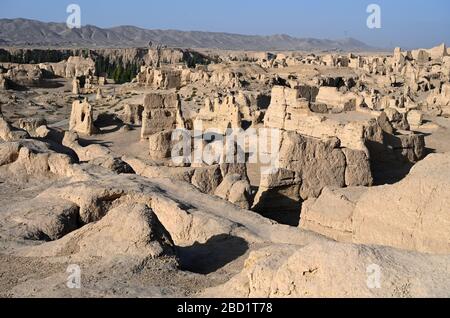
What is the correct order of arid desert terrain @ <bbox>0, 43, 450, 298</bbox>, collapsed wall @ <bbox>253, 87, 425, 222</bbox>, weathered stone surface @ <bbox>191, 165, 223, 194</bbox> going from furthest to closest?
collapsed wall @ <bbox>253, 87, 425, 222</bbox>, weathered stone surface @ <bbox>191, 165, 223, 194</bbox>, arid desert terrain @ <bbox>0, 43, 450, 298</bbox>

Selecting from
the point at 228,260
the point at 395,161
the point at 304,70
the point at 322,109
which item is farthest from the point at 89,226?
the point at 304,70

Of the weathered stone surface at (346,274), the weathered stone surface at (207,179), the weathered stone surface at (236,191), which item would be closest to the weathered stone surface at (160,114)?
the weathered stone surface at (207,179)

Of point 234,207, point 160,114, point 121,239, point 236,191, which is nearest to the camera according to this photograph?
point 121,239

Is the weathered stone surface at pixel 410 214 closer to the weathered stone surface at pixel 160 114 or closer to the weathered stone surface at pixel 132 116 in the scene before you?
the weathered stone surface at pixel 160 114

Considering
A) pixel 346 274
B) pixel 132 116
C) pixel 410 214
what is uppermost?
pixel 346 274

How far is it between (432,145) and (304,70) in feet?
105

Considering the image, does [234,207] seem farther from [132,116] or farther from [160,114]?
[132,116]

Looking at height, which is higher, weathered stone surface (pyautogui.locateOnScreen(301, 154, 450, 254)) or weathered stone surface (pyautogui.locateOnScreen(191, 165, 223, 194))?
weathered stone surface (pyautogui.locateOnScreen(301, 154, 450, 254))

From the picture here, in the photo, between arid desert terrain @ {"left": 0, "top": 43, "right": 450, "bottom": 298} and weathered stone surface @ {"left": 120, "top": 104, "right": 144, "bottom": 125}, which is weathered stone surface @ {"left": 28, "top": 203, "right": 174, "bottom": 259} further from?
weathered stone surface @ {"left": 120, "top": 104, "right": 144, "bottom": 125}

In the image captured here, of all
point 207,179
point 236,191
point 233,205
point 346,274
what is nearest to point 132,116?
point 207,179

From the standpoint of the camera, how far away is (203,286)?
6.70 m

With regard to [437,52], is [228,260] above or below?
below

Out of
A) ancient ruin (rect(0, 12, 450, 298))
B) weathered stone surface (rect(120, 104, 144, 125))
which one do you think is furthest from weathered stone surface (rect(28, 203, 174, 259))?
weathered stone surface (rect(120, 104, 144, 125))
